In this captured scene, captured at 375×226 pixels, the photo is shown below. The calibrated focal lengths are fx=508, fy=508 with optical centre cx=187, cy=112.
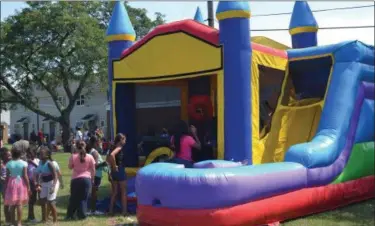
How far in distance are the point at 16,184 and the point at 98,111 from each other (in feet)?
91.4

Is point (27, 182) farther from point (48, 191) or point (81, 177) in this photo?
point (81, 177)

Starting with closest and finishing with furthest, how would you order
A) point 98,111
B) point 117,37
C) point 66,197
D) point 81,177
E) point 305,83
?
point 81,177, point 117,37, point 305,83, point 66,197, point 98,111

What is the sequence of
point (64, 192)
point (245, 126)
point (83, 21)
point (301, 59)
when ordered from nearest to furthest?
point (245, 126) < point (301, 59) < point (64, 192) < point (83, 21)

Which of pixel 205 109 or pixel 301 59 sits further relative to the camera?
pixel 205 109

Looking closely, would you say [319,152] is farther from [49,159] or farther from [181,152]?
[49,159]

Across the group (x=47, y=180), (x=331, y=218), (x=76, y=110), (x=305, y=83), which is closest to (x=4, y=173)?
(x=47, y=180)

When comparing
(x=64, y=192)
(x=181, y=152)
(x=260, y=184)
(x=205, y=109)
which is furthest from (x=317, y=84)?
(x=64, y=192)

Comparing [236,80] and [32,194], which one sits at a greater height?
[236,80]

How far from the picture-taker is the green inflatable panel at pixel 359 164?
7.60m

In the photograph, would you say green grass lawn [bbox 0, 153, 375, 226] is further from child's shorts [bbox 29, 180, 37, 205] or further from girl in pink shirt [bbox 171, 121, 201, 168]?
girl in pink shirt [bbox 171, 121, 201, 168]

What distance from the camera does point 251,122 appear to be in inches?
297

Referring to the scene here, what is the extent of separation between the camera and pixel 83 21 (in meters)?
24.5

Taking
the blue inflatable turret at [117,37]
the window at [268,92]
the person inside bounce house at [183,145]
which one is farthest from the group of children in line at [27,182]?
the window at [268,92]

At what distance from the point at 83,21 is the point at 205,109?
16.0 metres
